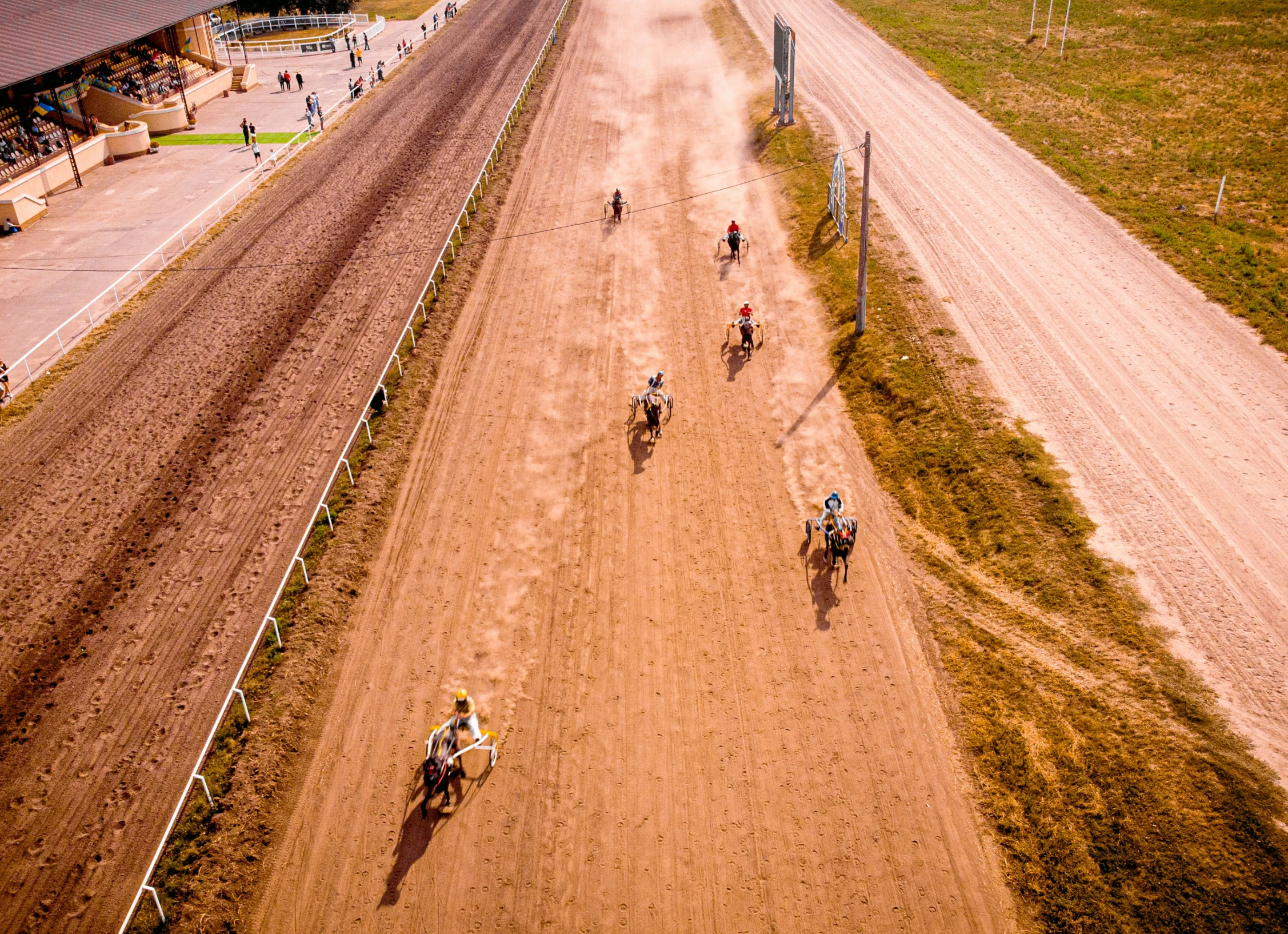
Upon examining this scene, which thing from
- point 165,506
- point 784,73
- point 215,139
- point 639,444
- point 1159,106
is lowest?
point 165,506

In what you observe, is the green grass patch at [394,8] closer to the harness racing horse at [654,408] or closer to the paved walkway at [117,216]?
the paved walkway at [117,216]

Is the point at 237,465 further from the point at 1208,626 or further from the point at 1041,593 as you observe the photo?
the point at 1208,626

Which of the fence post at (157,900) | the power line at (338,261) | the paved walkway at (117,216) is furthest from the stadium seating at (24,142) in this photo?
the fence post at (157,900)

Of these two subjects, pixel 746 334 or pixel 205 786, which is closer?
pixel 205 786

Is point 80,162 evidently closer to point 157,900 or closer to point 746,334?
point 746,334

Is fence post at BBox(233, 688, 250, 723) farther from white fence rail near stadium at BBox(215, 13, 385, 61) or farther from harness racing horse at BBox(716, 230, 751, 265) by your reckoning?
white fence rail near stadium at BBox(215, 13, 385, 61)

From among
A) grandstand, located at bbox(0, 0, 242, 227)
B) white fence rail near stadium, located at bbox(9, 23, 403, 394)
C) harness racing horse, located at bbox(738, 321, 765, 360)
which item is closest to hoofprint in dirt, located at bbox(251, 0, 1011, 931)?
harness racing horse, located at bbox(738, 321, 765, 360)

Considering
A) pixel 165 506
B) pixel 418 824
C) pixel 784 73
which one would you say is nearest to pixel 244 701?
pixel 418 824
